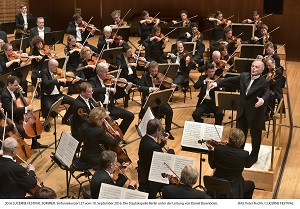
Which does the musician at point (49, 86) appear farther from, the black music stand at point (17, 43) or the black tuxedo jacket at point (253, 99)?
the black tuxedo jacket at point (253, 99)

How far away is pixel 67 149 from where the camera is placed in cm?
639

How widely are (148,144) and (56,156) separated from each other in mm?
1152

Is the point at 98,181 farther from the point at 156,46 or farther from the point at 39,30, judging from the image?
the point at 39,30

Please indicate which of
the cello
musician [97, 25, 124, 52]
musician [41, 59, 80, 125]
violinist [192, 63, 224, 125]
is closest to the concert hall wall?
musician [97, 25, 124, 52]

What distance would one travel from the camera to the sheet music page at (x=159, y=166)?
6051 mm

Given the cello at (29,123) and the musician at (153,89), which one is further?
the musician at (153,89)

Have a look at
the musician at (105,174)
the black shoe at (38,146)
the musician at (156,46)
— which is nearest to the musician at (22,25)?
the musician at (156,46)

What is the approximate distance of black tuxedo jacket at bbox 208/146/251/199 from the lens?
6070 mm

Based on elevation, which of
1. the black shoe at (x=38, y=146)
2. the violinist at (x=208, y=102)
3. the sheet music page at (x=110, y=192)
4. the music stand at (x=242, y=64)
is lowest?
the black shoe at (x=38, y=146)

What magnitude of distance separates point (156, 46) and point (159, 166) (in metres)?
6.00

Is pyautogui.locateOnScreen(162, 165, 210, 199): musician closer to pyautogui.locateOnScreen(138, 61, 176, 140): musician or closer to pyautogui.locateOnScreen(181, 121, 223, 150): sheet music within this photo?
pyautogui.locateOnScreen(181, 121, 223, 150): sheet music

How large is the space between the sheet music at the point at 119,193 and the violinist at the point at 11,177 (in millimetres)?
1135

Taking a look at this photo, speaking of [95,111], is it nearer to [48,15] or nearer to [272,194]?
[272,194]
